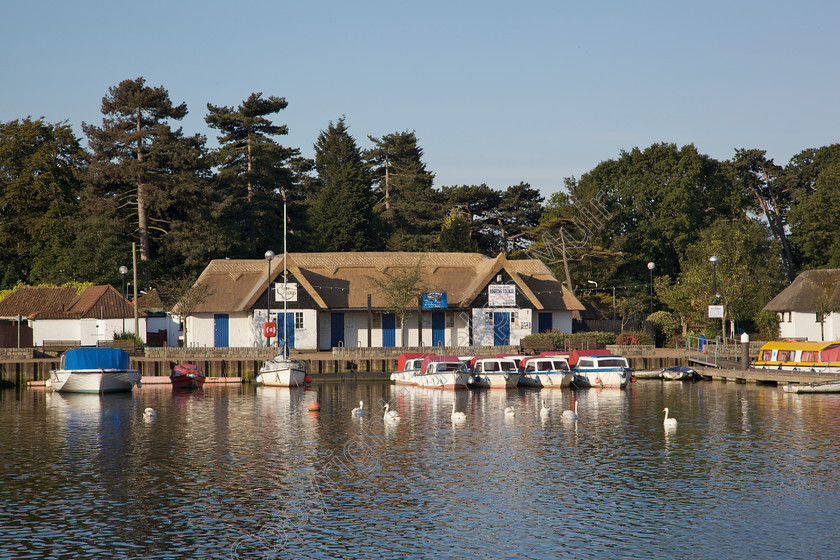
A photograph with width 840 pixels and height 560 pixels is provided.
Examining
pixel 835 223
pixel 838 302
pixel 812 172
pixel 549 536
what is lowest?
pixel 549 536

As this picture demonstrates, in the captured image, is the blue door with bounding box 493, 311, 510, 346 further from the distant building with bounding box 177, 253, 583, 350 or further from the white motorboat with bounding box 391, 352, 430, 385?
the white motorboat with bounding box 391, 352, 430, 385

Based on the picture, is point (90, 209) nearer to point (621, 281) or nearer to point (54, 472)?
point (621, 281)

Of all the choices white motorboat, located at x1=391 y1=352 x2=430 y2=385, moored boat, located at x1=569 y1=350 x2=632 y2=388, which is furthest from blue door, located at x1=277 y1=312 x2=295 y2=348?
moored boat, located at x1=569 y1=350 x2=632 y2=388

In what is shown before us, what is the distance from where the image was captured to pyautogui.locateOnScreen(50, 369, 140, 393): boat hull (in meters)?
55.4

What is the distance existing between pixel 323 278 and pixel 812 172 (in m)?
66.7

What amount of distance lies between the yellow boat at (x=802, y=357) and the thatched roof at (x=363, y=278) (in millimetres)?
17684

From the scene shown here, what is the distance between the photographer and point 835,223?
9512cm

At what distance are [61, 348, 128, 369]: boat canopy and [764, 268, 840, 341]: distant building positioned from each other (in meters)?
52.5

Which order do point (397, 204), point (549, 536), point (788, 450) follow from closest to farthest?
point (549, 536) < point (788, 450) < point (397, 204)

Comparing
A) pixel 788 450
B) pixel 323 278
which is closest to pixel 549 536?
pixel 788 450

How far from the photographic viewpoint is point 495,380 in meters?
57.8

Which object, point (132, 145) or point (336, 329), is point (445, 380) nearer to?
point (336, 329)

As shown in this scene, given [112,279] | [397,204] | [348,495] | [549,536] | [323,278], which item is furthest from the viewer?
[397,204]

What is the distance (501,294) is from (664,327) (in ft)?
48.4
